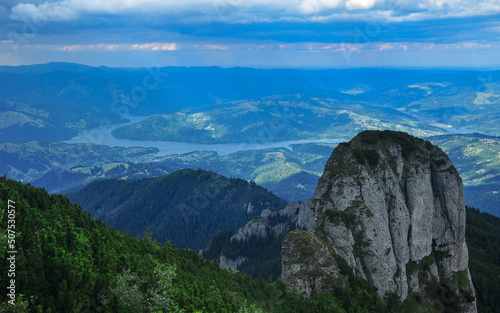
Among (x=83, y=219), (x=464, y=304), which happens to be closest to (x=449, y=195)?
(x=464, y=304)

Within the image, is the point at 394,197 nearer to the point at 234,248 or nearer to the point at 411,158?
the point at 411,158

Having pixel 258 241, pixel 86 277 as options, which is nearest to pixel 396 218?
pixel 86 277

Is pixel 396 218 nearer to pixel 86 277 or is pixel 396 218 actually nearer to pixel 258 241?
pixel 86 277

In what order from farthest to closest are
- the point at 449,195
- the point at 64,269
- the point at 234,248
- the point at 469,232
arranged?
the point at 234,248 → the point at 469,232 → the point at 449,195 → the point at 64,269

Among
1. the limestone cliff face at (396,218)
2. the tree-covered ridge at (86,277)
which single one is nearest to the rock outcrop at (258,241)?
the limestone cliff face at (396,218)

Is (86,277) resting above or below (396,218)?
above

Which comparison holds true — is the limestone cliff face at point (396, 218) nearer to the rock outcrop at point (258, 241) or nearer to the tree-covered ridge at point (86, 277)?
the tree-covered ridge at point (86, 277)
